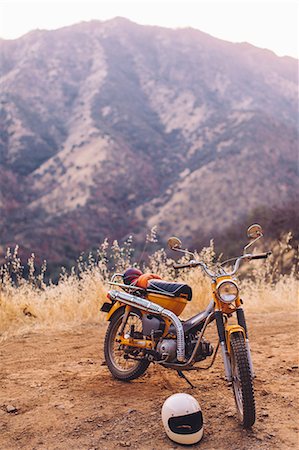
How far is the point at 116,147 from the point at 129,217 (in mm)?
10863

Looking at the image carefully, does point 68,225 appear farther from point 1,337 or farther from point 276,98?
point 276,98

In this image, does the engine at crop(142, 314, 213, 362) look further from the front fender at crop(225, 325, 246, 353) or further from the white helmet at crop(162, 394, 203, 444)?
the white helmet at crop(162, 394, 203, 444)

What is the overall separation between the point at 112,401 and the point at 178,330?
2.84 ft

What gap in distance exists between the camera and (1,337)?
654 centimetres

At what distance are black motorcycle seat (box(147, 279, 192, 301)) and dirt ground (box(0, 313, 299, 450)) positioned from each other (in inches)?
35.5

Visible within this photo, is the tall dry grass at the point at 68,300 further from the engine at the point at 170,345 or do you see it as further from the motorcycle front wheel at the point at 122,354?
the engine at the point at 170,345

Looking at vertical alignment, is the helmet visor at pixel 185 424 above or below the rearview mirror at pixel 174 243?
below

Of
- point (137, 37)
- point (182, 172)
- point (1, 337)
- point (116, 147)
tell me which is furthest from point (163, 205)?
point (137, 37)

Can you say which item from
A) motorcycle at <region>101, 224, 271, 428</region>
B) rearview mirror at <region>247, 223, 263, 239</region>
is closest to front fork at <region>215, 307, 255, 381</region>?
motorcycle at <region>101, 224, 271, 428</region>

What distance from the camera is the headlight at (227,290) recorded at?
3.95 metres

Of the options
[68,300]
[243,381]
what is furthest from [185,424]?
[68,300]

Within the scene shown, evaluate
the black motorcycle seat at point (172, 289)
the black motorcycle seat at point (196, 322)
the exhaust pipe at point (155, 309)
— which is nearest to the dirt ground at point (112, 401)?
the exhaust pipe at point (155, 309)

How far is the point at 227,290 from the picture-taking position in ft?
13.0

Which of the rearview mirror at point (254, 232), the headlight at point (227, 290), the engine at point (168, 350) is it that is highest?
the rearview mirror at point (254, 232)
